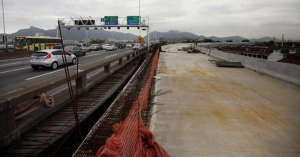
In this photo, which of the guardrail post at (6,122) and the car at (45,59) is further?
the car at (45,59)

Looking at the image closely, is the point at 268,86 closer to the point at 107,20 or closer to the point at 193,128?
the point at 193,128

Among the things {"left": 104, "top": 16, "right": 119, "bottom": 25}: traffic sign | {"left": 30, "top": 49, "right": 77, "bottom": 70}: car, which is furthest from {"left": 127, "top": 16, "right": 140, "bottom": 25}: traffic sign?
{"left": 30, "top": 49, "right": 77, "bottom": 70}: car

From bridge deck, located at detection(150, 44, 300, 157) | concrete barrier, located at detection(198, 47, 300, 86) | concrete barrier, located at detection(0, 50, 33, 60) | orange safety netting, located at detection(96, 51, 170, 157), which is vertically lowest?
bridge deck, located at detection(150, 44, 300, 157)

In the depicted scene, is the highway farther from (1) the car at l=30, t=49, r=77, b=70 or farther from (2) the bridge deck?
(2) the bridge deck

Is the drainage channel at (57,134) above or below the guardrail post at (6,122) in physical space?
below

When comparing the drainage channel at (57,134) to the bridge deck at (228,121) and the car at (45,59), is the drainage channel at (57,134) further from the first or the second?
the car at (45,59)

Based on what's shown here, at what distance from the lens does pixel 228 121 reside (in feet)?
20.7

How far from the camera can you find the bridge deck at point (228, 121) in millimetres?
4848

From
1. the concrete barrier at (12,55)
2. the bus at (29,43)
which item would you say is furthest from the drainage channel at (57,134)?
the bus at (29,43)

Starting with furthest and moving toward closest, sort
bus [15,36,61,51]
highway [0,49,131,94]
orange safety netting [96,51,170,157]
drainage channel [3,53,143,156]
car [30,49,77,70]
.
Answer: bus [15,36,61,51]
car [30,49,77,70]
highway [0,49,131,94]
drainage channel [3,53,143,156]
orange safety netting [96,51,170,157]

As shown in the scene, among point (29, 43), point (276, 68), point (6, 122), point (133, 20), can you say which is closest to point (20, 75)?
point (6, 122)

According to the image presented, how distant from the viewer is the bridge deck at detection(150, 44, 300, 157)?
15.9 ft


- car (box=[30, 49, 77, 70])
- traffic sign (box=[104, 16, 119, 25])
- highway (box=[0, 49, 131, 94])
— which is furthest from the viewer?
traffic sign (box=[104, 16, 119, 25])

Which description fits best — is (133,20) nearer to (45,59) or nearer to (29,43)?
(29,43)
